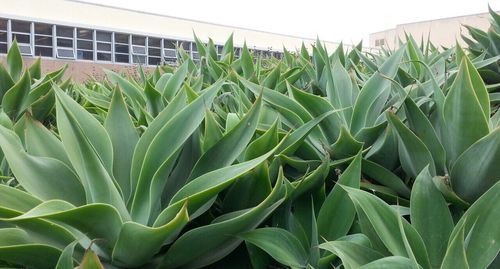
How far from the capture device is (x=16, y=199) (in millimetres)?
910

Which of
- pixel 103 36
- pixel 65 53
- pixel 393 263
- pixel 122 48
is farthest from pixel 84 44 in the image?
pixel 393 263

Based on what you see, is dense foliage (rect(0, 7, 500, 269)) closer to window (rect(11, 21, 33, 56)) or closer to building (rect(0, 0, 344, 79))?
building (rect(0, 0, 344, 79))

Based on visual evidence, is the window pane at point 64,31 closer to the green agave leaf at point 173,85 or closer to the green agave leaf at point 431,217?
the green agave leaf at point 173,85

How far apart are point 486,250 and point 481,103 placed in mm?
448

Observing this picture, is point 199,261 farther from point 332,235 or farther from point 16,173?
point 16,173

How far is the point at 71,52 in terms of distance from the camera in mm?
23797

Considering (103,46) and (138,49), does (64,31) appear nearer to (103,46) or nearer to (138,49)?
(103,46)

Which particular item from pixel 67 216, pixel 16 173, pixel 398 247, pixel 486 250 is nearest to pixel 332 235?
pixel 398 247

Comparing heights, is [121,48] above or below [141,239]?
below

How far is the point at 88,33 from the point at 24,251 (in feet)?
88.5

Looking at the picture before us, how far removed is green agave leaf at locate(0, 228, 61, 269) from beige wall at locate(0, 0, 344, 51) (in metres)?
22.3

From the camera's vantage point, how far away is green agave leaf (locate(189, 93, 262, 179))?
104cm

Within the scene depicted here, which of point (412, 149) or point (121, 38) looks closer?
point (412, 149)

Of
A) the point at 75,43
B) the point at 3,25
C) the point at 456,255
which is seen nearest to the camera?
the point at 456,255
